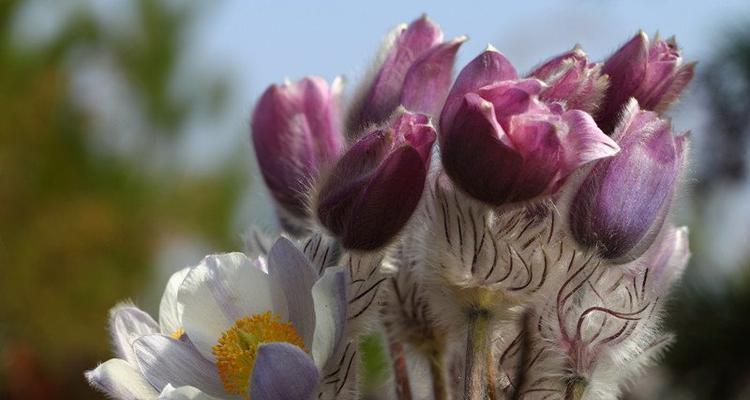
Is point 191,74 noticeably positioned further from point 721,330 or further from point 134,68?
point 721,330

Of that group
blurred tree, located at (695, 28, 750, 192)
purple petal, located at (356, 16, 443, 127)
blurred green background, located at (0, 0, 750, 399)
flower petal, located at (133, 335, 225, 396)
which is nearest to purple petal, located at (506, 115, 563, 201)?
purple petal, located at (356, 16, 443, 127)

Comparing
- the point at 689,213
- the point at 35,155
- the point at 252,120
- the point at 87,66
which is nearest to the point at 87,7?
the point at 87,66

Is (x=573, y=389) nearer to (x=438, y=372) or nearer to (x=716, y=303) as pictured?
(x=438, y=372)

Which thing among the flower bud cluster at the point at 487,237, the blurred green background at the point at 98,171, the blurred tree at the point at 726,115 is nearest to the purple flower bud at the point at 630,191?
the flower bud cluster at the point at 487,237

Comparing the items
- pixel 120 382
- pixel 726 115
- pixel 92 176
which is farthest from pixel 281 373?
pixel 92 176

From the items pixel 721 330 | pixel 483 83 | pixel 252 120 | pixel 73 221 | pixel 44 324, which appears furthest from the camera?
pixel 73 221
